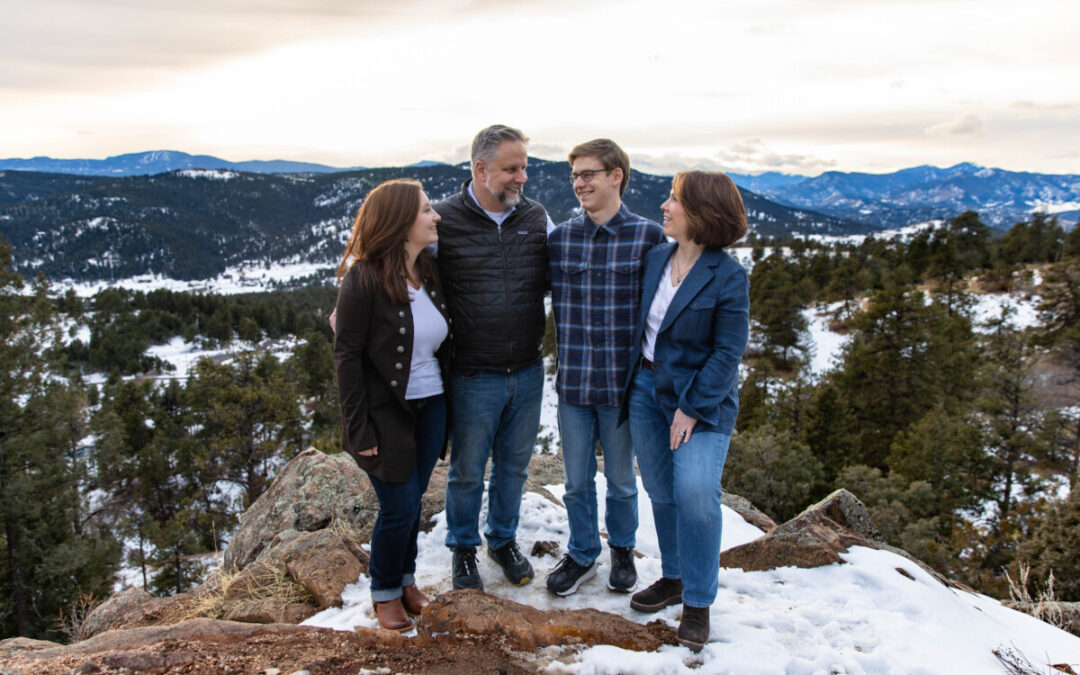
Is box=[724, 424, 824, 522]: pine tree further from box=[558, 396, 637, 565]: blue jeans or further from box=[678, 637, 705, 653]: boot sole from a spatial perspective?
box=[678, 637, 705, 653]: boot sole

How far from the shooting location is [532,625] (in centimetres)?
307

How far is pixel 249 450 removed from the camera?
19547 mm

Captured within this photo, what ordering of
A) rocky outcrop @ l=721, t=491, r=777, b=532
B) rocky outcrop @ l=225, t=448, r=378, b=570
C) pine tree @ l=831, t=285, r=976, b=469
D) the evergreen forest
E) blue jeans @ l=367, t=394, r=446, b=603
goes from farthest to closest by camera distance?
1. pine tree @ l=831, t=285, r=976, b=469
2. the evergreen forest
3. rocky outcrop @ l=721, t=491, r=777, b=532
4. rocky outcrop @ l=225, t=448, r=378, b=570
5. blue jeans @ l=367, t=394, r=446, b=603

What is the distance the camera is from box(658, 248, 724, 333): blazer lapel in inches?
117

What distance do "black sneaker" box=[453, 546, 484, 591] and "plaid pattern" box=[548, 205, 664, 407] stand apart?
132 centimetres

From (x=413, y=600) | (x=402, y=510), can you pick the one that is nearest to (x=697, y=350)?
(x=402, y=510)

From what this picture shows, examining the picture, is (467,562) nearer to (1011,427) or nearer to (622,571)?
(622,571)

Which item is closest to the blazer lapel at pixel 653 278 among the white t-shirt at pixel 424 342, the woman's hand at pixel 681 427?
the woman's hand at pixel 681 427

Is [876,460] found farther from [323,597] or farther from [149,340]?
[149,340]

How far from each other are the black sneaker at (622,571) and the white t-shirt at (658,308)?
1.42 meters

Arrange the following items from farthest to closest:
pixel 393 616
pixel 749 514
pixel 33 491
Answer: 1. pixel 33 491
2. pixel 749 514
3. pixel 393 616

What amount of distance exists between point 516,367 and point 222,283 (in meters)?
217

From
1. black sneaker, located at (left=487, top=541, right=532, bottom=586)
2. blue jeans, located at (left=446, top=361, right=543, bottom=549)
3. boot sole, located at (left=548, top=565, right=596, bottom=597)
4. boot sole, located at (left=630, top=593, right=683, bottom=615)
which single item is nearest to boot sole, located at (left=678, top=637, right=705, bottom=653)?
boot sole, located at (left=630, top=593, right=683, bottom=615)

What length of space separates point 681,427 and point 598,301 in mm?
875
